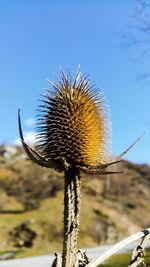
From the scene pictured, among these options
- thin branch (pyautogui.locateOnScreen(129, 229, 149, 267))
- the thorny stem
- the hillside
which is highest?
the hillside

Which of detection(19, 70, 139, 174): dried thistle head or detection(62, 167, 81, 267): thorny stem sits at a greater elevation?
detection(19, 70, 139, 174): dried thistle head

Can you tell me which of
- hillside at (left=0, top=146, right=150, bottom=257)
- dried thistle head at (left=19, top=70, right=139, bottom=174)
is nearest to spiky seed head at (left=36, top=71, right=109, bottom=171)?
dried thistle head at (left=19, top=70, right=139, bottom=174)

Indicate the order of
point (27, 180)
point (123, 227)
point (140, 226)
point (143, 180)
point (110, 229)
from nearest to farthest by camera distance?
1. point (110, 229)
2. point (123, 227)
3. point (140, 226)
4. point (27, 180)
5. point (143, 180)

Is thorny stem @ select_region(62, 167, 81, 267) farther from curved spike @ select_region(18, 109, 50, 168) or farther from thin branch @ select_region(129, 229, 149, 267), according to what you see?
thin branch @ select_region(129, 229, 149, 267)

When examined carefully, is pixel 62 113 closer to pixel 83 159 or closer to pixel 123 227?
pixel 83 159

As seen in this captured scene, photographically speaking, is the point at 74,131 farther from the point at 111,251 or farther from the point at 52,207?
the point at 52,207

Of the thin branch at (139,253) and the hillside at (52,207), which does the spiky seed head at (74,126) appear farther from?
the hillside at (52,207)

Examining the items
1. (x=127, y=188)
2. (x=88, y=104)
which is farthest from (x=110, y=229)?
Answer: (x=88, y=104)
